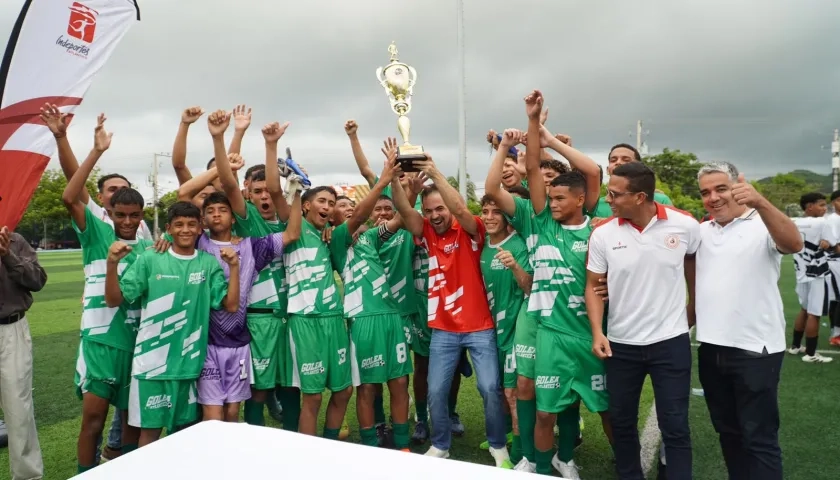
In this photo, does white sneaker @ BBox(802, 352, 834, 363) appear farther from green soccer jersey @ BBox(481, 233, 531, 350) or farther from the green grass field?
green soccer jersey @ BBox(481, 233, 531, 350)

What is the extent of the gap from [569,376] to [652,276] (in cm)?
86

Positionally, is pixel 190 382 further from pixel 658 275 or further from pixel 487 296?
pixel 658 275

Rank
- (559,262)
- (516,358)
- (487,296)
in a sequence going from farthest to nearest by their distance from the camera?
(487,296), (516,358), (559,262)

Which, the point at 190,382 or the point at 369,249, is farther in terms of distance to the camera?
the point at 369,249

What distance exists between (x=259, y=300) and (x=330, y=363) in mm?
710

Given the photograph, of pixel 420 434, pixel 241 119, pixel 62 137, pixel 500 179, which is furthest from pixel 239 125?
pixel 420 434

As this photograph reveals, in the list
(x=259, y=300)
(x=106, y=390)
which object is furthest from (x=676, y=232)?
(x=106, y=390)

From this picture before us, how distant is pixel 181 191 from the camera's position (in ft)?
13.5

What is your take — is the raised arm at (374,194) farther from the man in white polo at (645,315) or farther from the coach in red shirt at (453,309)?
the man in white polo at (645,315)

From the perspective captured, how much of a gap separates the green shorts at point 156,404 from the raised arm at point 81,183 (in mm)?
1157

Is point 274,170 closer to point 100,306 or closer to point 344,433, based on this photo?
point 100,306

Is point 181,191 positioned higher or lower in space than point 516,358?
higher

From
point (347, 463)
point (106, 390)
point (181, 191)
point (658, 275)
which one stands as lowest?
point (106, 390)

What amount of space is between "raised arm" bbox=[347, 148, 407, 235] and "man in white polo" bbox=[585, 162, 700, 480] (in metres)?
1.60
